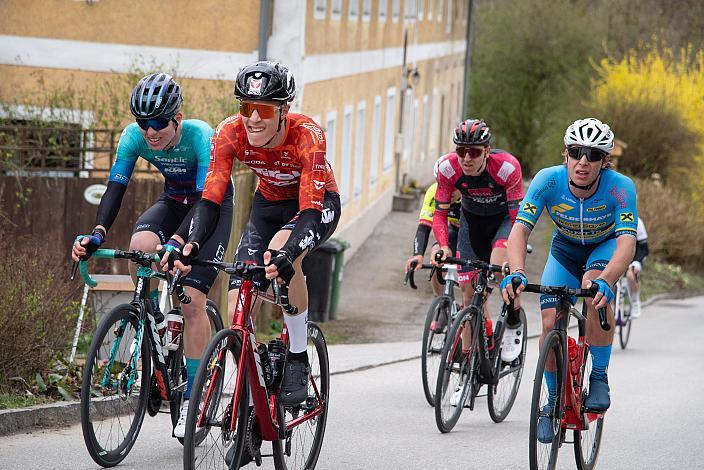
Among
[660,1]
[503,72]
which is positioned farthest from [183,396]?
[503,72]

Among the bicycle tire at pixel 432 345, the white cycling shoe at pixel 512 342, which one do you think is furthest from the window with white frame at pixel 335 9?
the white cycling shoe at pixel 512 342

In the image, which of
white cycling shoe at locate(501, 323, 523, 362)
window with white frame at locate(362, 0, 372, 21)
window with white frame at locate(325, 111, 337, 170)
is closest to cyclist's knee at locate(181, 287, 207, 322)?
white cycling shoe at locate(501, 323, 523, 362)

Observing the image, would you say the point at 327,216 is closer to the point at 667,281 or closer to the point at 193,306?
the point at 193,306

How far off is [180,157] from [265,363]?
1.53 m

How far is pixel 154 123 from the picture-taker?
6.85 meters

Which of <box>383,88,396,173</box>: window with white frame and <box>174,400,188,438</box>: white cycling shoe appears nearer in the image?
<box>174,400,188,438</box>: white cycling shoe

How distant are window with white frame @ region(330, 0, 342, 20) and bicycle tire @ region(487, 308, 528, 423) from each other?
42.5 ft

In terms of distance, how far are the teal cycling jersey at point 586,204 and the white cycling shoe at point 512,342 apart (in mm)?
2344

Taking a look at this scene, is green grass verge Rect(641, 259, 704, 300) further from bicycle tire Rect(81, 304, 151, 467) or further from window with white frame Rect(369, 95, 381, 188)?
bicycle tire Rect(81, 304, 151, 467)

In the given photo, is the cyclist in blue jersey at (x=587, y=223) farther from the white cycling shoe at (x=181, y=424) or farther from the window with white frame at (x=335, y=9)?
the window with white frame at (x=335, y=9)

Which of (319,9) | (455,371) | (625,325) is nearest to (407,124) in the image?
(319,9)

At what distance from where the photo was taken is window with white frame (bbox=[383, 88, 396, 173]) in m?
31.0

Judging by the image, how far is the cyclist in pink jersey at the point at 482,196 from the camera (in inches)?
365

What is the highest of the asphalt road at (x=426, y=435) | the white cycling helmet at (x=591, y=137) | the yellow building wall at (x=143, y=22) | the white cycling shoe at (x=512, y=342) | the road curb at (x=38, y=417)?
the yellow building wall at (x=143, y=22)
